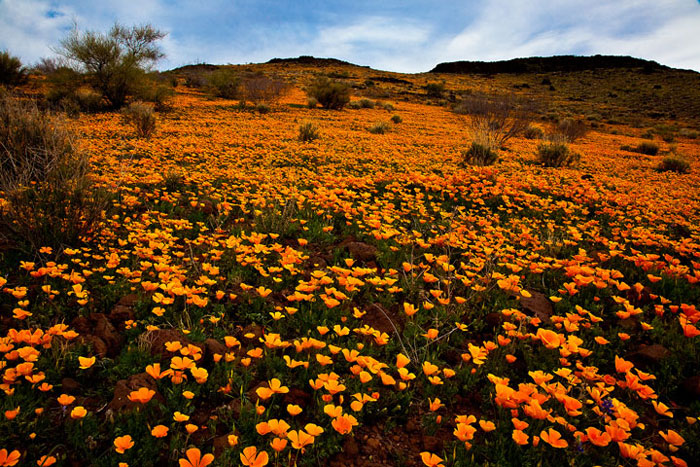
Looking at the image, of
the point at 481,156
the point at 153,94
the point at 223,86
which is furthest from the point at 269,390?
the point at 223,86

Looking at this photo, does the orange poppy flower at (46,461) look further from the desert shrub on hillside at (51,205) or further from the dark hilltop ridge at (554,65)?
the dark hilltop ridge at (554,65)

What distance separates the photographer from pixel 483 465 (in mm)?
1854

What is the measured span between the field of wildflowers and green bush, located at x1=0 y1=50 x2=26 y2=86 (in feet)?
88.0

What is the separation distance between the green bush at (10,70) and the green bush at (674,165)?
34890 mm

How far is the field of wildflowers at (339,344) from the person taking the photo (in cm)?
185

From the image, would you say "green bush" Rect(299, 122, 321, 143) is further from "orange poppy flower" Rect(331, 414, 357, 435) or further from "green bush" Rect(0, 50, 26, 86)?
"green bush" Rect(0, 50, 26, 86)

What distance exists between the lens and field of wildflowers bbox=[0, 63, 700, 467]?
72.7 inches

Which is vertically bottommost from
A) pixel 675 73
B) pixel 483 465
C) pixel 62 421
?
pixel 483 465

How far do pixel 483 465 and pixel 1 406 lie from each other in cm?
252

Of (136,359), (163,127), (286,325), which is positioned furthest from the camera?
(163,127)

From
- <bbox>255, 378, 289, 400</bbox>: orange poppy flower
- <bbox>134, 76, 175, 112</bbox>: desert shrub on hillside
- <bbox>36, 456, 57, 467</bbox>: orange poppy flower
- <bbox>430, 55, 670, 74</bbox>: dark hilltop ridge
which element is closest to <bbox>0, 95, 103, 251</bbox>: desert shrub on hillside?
<bbox>36, 456, 57, 467</bbox>: orange poppy flower

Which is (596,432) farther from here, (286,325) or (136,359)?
(136,359)

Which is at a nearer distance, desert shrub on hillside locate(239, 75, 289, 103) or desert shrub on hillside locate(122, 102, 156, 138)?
desert shrub on hillside locate(122, 102, 156, 138)

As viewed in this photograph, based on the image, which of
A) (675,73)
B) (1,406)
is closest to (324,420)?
(1,406)
